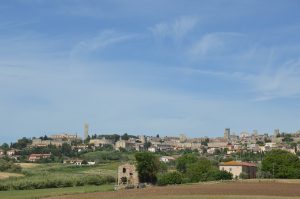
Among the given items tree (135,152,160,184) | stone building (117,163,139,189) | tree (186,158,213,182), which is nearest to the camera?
stone building (117,163,139,189)

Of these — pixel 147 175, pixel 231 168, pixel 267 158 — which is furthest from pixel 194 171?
pixel 231 168

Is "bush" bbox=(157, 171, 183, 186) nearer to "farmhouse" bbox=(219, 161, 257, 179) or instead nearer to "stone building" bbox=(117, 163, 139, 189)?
"stone building" bbox=(117, 163, 139, 189)

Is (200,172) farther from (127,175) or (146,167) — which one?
(127,175)

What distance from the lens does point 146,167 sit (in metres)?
91.3

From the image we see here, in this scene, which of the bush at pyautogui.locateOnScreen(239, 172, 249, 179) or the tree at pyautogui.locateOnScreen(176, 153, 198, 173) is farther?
the tree at pyautogui.locateOnScreen(176, 153, 198, 173)

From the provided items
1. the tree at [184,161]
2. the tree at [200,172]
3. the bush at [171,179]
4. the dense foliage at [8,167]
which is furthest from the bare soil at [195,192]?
the dense foliage at [8,167]

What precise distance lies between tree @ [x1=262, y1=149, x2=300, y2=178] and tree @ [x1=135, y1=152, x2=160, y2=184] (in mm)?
27265

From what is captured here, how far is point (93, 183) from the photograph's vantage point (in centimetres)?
9375

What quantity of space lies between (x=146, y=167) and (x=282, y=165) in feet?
102

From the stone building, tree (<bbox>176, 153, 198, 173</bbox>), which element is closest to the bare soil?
the stone building

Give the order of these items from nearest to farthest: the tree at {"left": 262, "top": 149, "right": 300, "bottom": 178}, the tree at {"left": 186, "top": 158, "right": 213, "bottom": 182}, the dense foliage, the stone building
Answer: the stone building
the tree at {"left": 186, "top": 158, "right": 213, "bottom": 182}
the tree at {"left": 262, "top": 149, "right": 300, "bottom": 178}
the dense foliage

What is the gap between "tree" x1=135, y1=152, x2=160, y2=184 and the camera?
91438 mm

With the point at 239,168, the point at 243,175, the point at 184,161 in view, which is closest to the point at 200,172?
the point at 243,175

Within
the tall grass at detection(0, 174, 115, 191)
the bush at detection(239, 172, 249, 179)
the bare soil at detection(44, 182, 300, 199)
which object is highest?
A: the bare soil at detection(44, 182, 300, 199)
